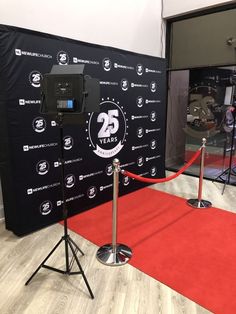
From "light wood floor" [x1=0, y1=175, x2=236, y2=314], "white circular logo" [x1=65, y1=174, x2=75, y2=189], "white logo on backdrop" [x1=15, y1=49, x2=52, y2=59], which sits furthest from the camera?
"white circular logo" [x1=65, y1=174, x2=75, y2=189]

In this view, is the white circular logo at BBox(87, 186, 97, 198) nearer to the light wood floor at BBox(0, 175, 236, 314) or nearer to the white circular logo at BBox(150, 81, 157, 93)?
the light wood floor at BBox(0, 175, 236, 314)

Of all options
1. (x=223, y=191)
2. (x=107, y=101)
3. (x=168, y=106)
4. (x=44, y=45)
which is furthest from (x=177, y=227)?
(x=168, y=106)

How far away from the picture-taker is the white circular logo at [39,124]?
111 inches

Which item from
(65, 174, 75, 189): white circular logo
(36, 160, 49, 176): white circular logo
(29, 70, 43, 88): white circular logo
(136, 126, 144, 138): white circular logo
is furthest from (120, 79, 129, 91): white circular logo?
(36, 160, 49, 176): white circular logo

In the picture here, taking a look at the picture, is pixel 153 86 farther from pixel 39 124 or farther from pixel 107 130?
pixel 39 124

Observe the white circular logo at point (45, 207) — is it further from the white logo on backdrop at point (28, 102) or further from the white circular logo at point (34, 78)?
the white circular logo at point (34, 78)

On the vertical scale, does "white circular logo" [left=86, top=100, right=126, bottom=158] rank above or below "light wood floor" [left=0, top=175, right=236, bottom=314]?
above

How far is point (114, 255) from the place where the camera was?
252 centimetres

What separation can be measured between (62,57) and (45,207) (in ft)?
5.50

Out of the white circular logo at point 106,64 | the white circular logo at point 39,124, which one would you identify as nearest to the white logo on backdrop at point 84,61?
the white circular logo at point 106,64

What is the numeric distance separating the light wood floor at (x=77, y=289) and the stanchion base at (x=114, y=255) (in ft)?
0.17

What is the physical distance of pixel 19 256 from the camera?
8.34 ft

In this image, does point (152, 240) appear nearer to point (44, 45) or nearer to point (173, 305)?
point (173, 305)

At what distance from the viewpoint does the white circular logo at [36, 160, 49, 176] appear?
293cm
